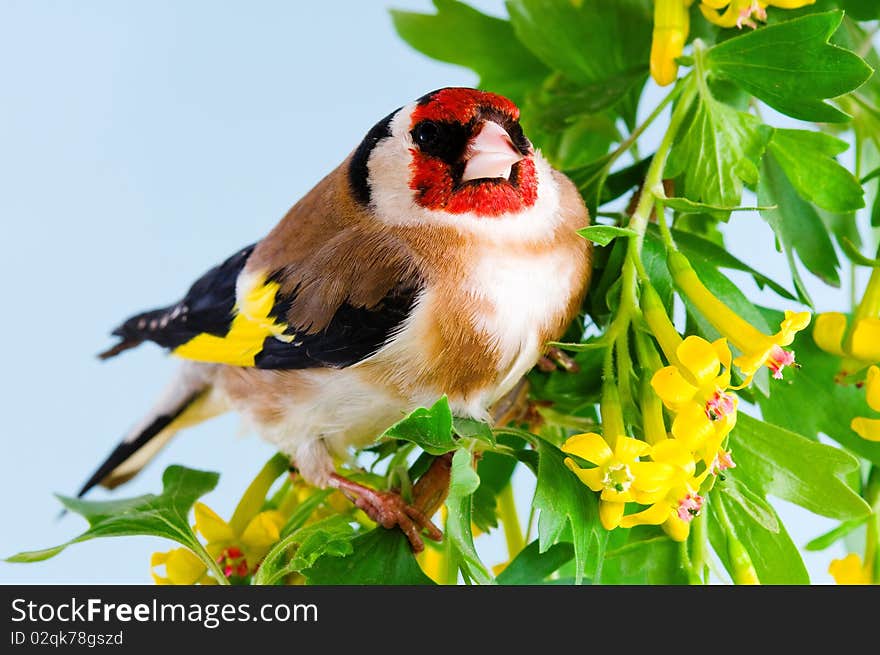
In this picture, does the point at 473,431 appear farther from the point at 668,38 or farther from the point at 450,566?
the point at 668,38

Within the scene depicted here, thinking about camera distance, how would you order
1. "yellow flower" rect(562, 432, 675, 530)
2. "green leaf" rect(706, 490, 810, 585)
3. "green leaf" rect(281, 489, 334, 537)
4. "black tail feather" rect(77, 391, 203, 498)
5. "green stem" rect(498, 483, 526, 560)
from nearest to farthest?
1. "yellow flower" rect(562, 432, 675, 530)
2. "green leaf" rect(706, 490, 810, 585)
3. "green leaf" rect(281, 489, 334, 537)
4. "green stem" rect(498, 483, 526, 560)
5. "black tail feather" rect(77, 391, 203, 498)

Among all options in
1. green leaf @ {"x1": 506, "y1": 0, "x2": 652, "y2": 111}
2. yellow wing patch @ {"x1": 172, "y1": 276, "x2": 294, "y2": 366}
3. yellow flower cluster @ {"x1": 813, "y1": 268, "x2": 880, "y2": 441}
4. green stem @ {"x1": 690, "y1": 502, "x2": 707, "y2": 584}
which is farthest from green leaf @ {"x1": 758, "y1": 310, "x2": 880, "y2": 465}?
yellow wing patch @ {"x1": 172, "y1": 276, "x2": 294, "y2": 366}

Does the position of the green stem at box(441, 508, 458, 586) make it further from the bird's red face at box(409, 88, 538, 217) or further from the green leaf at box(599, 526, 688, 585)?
the bird's red face at box(409, 88, 538, 217)

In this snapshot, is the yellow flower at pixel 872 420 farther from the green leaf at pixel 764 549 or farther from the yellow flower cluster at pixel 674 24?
the yellow flower cluster at pixel 674 24

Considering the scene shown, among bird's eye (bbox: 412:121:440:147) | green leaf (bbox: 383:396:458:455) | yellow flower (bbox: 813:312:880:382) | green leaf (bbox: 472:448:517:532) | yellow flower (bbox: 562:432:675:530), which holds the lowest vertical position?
green leaf (bbox: 472:448:517:532)

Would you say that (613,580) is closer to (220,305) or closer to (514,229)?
(514,229)

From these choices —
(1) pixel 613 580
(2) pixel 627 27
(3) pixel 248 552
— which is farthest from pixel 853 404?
(3) pixel 248 552

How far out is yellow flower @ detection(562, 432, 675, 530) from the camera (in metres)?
0.49

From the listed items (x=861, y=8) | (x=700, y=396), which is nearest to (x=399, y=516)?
(x=700, y=396)

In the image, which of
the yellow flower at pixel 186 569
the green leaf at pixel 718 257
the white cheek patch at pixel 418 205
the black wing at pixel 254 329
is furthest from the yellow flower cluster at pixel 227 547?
the green leaf at pixel 718 257

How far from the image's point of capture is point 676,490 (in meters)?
0.50

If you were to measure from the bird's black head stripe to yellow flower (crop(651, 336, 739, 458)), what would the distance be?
301 mm

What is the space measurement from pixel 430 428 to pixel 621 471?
10 cm
